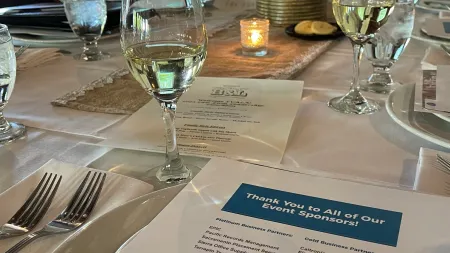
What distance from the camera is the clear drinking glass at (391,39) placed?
0.84 m

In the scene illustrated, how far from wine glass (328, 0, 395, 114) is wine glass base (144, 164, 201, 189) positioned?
29 centimetres

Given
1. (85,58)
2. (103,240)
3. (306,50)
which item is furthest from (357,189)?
(85,58)

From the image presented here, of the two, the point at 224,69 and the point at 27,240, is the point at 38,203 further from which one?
the point at 224,69

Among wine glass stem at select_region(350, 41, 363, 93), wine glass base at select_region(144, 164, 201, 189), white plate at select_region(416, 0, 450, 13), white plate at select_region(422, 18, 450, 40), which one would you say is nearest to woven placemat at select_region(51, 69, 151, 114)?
wine glass base at select_region(144, 164, 201, 189)

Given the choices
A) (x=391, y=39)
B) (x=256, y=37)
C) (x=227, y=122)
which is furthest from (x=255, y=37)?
(x=227, y=122)

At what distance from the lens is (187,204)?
1.35ft

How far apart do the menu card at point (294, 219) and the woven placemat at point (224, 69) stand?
37 centimetres

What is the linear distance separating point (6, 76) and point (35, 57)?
1.20 ft

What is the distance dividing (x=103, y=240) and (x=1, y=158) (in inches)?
12.4

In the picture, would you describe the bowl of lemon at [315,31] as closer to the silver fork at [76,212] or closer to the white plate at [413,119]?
the white plate at [413,119]

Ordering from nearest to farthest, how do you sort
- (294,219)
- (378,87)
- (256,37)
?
(294,219) < (378,87) < (256,37)

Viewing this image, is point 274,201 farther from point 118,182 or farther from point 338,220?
point 118,182

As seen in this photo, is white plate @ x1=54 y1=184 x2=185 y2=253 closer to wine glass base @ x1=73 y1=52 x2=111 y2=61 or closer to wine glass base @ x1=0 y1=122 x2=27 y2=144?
wine glass base @ x1=0 y1=122 x2=27 y2=144

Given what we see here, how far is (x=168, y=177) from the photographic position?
1.77ft
